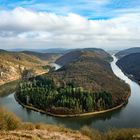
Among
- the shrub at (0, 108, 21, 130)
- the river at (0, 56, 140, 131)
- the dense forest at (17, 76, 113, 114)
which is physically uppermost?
the shrub at (0, 108, 21, 130)

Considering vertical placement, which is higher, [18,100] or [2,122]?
[2,122]

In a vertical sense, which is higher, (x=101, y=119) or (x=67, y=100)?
(x=67, y=100)

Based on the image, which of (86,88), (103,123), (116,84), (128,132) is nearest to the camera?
(128,132)

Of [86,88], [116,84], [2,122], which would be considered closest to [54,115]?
[86,88]

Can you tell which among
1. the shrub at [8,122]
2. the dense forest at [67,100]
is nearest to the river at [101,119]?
the dense forest at [67,100]

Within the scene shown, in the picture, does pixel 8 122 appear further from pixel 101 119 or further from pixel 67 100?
pixel 67 100

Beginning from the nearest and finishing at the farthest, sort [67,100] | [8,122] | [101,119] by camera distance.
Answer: [8,122] < [101,119] < [67,100]

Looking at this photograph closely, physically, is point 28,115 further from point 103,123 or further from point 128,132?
A: point 128,132

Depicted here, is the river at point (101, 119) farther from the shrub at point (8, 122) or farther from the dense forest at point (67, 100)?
the shrub at point (8, 122)

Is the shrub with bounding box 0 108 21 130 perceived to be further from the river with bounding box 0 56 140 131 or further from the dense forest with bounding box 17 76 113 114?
the dense forest with bounding box 17 76 113 114

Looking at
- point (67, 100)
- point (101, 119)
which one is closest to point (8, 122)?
point (101, 119)

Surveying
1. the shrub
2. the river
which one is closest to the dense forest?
the river
